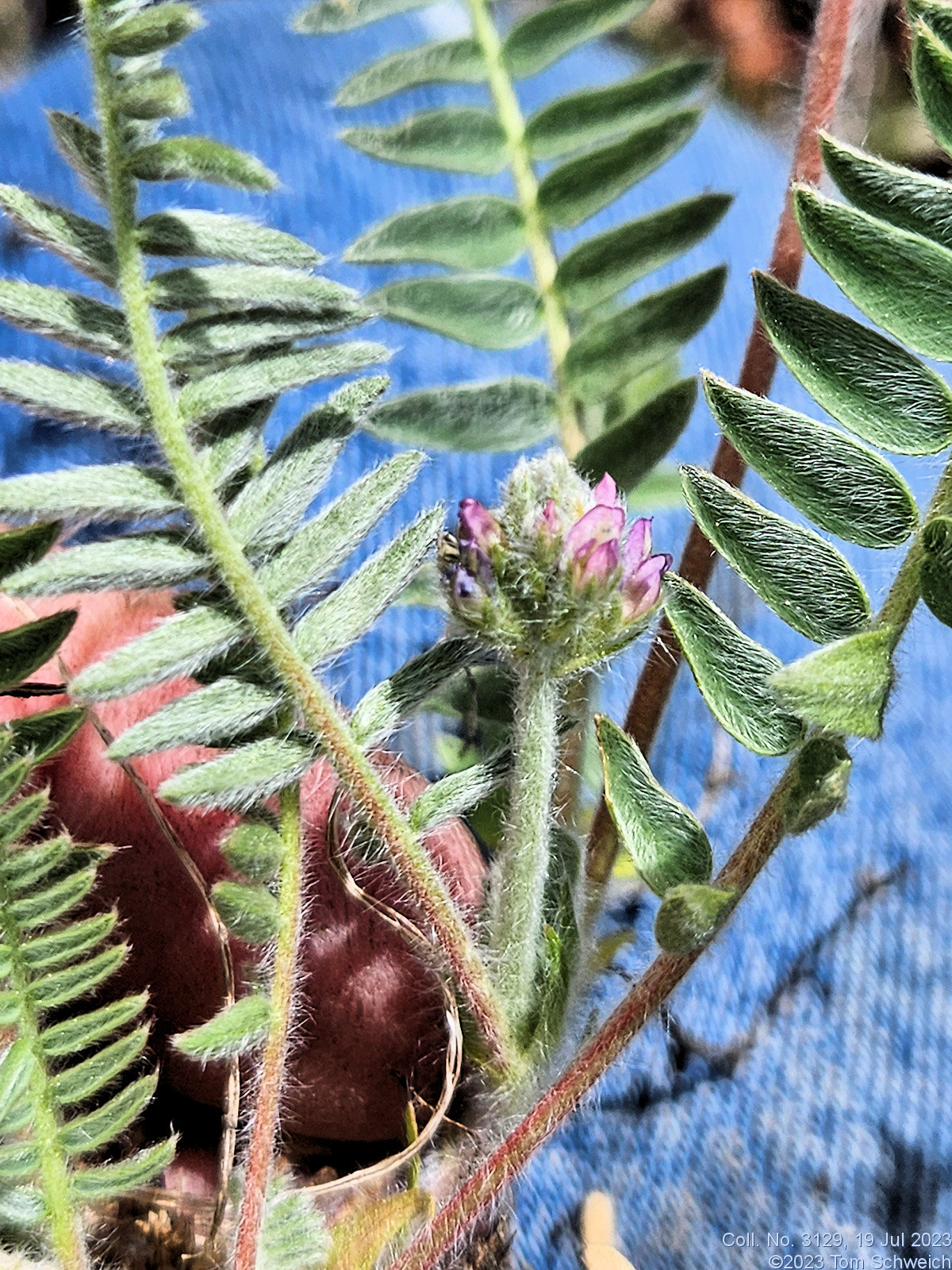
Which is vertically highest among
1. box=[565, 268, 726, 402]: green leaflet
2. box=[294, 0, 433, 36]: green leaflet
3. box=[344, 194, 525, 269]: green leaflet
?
box=[294, 0, 433, 36]: green leaflet

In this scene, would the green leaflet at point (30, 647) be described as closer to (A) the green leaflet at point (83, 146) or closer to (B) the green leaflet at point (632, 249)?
(A) the green leaflet at point (83, 146)

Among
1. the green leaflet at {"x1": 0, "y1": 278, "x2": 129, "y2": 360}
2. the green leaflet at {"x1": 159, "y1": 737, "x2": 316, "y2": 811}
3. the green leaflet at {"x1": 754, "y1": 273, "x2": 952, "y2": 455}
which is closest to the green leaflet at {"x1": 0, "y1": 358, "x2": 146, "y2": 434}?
the green leaflet at {"x1": 0, "y1": 278, "x2": 129, "y2": 360}

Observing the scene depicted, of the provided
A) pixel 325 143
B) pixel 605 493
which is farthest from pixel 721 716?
pixel 325 143

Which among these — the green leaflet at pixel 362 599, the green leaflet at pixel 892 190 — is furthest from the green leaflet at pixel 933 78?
the green leaflet at pixel 362 599

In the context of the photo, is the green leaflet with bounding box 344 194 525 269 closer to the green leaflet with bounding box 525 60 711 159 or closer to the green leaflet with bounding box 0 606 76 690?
the green leaflet with bounding box 525 60 711 159

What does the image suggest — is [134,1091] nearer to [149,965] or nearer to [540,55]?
[149,965]

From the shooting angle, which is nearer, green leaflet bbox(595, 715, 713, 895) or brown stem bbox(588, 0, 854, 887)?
green leaflet bbox(595, 715, 713, 895)

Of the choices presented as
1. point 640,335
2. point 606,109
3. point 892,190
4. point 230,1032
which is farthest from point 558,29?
point 230,1032
